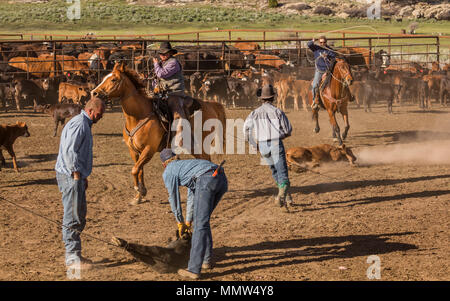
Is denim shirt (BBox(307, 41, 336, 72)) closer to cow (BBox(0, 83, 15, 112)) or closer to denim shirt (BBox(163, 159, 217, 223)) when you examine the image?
denim shirt (BBox(163, 159, 217, 223))

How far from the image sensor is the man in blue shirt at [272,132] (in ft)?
28.6

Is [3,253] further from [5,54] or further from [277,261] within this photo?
[5,54]

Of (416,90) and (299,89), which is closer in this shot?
(299,89)

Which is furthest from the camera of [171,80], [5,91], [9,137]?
[5,91]

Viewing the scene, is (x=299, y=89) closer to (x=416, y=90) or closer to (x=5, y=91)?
(x=416, y=90)

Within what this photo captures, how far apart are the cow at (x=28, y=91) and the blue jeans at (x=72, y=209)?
1550 cm

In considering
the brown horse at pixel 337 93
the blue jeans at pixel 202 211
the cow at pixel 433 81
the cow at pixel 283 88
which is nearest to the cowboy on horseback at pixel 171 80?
the blue jeans at pixel 202 211

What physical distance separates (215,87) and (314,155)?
1174 cm

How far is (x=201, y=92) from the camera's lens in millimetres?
24859

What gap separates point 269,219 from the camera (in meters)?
8.88

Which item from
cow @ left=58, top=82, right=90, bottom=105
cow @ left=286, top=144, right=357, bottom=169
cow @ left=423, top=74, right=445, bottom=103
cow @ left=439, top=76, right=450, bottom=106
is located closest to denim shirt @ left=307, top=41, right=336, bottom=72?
cow @ left=286, top=144, right=357, bottom=169

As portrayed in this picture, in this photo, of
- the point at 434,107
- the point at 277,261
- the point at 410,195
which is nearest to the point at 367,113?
the point at 434,107

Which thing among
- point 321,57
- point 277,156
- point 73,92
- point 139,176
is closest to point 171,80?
point 139,176
